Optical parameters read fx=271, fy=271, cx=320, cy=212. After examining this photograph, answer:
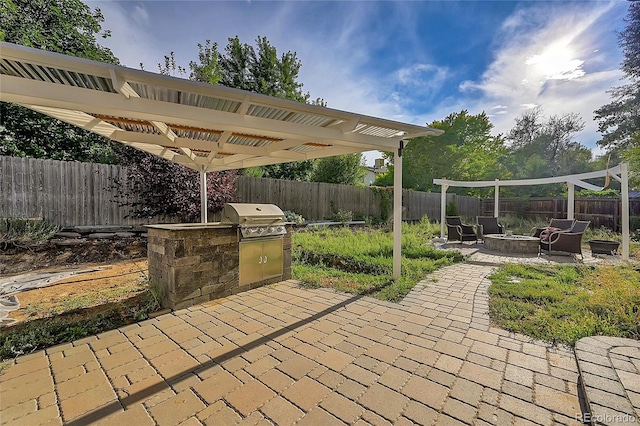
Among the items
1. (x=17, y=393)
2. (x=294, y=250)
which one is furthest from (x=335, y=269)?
(x=17, y=393)

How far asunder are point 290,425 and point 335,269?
4064mm

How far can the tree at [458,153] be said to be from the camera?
22.5 m

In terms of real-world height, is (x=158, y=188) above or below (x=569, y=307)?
Result: above

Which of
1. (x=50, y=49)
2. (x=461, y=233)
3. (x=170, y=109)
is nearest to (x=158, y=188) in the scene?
(x=170, y=109)

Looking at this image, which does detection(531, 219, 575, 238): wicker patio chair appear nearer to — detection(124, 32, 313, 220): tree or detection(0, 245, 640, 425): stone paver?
detection(0, 245, 640, 425): stone paver

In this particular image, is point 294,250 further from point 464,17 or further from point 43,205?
point 464,17

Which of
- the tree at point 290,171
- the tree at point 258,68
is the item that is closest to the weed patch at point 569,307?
the tree at point 290,171

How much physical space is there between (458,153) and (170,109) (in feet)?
78.2

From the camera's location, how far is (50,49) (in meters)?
9.65

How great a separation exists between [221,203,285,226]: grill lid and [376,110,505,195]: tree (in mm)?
18794

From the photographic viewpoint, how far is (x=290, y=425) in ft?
5.53

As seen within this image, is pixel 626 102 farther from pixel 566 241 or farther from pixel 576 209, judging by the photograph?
pixel 566 241

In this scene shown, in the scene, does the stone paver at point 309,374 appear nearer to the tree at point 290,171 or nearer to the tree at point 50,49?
the tree at point 50,49

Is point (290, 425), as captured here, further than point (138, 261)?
No
